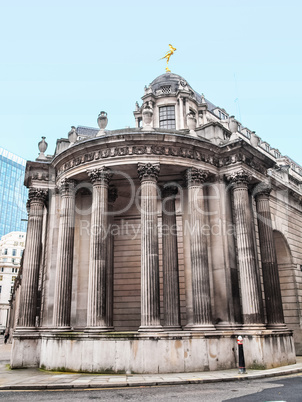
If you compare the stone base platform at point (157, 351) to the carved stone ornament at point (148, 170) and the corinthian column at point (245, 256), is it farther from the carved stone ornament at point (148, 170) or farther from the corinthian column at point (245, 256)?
the carved stone ornament at point (148, 170)

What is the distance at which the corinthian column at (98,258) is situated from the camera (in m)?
18.3

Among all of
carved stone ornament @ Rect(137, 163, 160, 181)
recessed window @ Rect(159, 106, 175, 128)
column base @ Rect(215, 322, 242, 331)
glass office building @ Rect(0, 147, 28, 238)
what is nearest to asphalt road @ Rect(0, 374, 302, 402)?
column base @ Rect(215, 322, 242, 331)

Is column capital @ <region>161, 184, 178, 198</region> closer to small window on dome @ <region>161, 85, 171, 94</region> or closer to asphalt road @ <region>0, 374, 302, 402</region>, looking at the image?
asphalt road @ <region>0, 374, 302, 402</region>

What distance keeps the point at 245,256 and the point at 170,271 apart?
14.1 feet

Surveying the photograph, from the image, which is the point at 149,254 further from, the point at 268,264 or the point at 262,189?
the point at 262,189

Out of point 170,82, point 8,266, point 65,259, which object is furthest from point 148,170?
point 8,266

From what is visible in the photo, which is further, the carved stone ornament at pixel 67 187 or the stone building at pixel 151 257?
the carved stone ornament at pixel 67 187

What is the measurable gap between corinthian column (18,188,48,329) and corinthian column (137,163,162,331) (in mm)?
7747

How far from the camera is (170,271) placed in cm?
2167

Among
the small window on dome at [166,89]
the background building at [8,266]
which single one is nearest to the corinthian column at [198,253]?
the small window on dome at [166,89]

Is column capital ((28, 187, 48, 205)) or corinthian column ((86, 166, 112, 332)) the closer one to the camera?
corinthian column ((86, 166, 112, 332))

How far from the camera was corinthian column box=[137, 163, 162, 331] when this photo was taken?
17.8 meters

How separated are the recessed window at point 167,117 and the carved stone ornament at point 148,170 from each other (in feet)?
49.1

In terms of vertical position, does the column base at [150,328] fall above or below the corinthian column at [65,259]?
below
